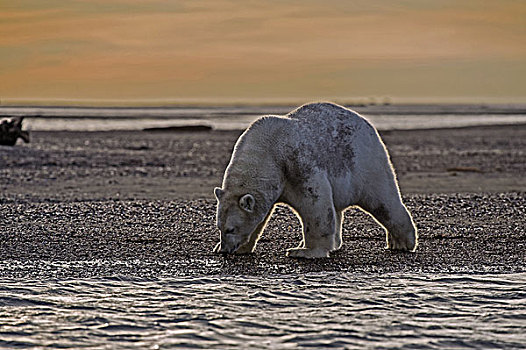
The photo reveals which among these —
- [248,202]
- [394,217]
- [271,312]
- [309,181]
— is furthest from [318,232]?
[271,312]

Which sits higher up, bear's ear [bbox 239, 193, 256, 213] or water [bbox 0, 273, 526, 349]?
bear's ear [bbox 239, 193, 256, 213]

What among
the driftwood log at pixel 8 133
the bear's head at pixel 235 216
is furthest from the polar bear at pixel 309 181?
the driftwood log at pixel 8 133

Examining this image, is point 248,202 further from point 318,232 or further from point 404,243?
point 404,243

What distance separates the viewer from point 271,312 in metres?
7.25

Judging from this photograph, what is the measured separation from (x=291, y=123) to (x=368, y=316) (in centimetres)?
357

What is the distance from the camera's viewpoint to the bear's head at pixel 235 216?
9617 mm

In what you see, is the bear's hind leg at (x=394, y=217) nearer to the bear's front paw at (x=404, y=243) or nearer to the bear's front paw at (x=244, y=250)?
the bear's front paw at (x=404, y=243)

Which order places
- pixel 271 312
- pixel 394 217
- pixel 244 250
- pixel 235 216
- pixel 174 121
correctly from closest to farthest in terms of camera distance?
pixel 271 312
pixel 235 216
pixel 244 250
pixel 394 217
pixel 174 121

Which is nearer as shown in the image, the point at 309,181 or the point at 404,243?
the point at 309,181

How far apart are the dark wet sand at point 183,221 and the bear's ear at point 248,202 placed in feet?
2.14

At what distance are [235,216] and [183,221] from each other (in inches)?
140

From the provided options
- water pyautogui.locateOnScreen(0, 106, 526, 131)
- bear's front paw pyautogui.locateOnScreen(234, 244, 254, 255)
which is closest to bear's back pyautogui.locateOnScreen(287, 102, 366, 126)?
bear's front paw pyautogui.locateOnScreen(234, 244, 254, 255)

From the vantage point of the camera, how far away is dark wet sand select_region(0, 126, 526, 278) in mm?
9508

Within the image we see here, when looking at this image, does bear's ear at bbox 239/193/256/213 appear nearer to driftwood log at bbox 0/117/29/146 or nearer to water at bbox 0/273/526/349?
water at bbox 0/273/526/349
